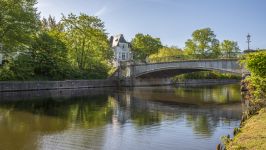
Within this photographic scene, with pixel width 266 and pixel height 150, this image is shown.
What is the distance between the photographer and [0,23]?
138ft

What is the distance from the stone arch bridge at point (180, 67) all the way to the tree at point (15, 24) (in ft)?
79.4

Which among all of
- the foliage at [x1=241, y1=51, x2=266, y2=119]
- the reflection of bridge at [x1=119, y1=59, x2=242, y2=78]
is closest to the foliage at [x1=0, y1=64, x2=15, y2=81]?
the reflection of bridge at [x1=119, y1=59, x2=242, y2=78]

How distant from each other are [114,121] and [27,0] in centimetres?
3122

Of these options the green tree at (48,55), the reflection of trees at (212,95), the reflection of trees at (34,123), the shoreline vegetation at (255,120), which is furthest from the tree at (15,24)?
the shoreline vegetation at (255,120)

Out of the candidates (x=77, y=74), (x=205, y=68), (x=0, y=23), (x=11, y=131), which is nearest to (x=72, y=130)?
(x=11, y=131)

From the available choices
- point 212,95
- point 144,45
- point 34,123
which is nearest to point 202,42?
point 144,45

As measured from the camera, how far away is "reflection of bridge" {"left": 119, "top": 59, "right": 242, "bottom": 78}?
45.0 metres

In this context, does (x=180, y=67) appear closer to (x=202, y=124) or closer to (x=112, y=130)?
(x=202, y=124)

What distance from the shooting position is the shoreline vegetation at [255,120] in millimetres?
10657

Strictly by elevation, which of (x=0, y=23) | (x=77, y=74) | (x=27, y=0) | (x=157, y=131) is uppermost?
(x=27, y=0)

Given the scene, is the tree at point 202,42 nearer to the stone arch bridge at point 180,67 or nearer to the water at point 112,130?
the stone arch bridge at point 180,67

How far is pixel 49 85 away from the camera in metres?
49.2

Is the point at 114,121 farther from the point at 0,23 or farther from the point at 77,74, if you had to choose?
the point at 77,74

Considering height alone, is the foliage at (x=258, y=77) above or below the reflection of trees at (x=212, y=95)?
above
